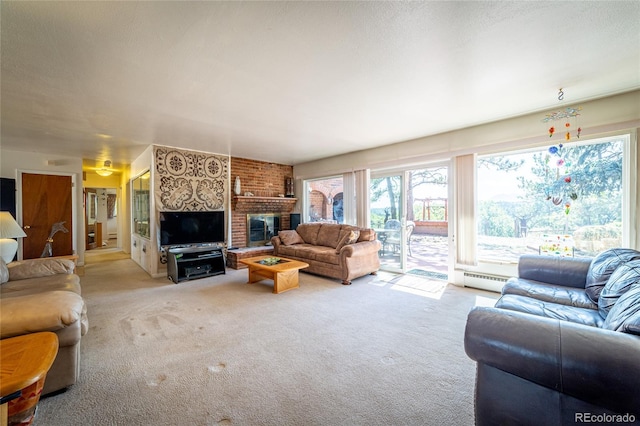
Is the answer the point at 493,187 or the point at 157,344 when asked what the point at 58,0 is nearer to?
the point at 157,344

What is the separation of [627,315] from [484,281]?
279 centimetres

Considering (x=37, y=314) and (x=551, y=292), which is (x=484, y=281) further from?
(x=37, y=314)

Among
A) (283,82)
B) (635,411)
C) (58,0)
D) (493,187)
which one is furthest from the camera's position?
(493,187)

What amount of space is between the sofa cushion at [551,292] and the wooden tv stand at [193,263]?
4388 millimetres

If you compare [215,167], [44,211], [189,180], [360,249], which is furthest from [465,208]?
[44,211]

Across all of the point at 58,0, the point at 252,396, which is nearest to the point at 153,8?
the point at 58,0

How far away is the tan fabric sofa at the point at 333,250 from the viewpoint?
4.22 meters

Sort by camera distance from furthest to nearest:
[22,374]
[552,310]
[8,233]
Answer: [8,233], [552,310], [22,374]

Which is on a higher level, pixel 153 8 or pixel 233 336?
pixel 153 8

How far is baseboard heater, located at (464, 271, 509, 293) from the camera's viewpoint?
366cm

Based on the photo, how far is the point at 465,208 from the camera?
3.93 m

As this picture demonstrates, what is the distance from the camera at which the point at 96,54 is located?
6.31ft

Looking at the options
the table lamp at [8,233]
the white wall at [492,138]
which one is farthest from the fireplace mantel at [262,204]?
the table lamp at [8,233]

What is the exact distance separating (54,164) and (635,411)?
8.09 m
